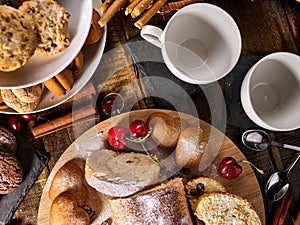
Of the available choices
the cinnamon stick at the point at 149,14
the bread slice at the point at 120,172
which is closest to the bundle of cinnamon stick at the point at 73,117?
the bread slice at the point at 120,172

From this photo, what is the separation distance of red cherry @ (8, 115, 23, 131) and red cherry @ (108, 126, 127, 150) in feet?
0.81

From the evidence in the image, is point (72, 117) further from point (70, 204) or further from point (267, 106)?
point (267, 106)

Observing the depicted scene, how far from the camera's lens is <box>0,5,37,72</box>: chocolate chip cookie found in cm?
106

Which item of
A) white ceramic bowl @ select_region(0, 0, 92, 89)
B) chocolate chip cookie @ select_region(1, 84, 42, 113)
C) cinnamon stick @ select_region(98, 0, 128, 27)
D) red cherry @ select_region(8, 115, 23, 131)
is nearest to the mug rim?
cinnamon stick @ select_region(98, 0, 128, 27)

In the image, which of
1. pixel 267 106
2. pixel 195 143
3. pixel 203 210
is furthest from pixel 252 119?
pixel 203 210

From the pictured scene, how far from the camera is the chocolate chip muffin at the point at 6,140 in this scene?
1403 mm

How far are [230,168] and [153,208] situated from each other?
0.76 feet

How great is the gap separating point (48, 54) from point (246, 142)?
0.63 metres

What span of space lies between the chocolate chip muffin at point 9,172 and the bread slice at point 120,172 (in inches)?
7.1

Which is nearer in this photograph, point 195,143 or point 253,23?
point 195,143

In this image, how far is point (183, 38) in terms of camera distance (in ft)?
4.66

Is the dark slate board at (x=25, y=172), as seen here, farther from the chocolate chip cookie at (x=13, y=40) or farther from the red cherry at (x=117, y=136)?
the chocolate chip cookie at (x=13, y=40)

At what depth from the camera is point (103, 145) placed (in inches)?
57.1

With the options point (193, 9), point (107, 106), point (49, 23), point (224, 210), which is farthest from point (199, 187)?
point (49, 23)
